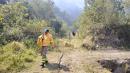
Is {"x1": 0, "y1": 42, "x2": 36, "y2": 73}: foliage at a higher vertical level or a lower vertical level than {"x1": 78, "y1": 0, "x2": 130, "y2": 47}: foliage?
lower

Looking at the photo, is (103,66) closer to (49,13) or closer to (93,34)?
(93,34)

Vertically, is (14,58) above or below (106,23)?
below

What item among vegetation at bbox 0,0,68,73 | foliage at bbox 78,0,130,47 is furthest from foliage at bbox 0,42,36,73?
foliage at bbox 78,0,130,47

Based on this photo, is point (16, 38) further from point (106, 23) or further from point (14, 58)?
point (106, 23)

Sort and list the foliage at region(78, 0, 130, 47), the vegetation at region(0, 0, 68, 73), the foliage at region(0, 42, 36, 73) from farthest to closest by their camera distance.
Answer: the foliage at region(78, 0, 130, 47) → the vegetation at region(0, 0, 68, 73) → the foliage at region(0, 42, 36, 73)

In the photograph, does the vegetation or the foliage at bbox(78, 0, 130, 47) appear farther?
the foliage at bbox(78, 0, 130, 47)

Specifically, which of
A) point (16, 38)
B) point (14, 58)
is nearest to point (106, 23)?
point (16, 38)

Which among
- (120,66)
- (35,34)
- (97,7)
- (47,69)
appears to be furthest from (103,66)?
(97,7)

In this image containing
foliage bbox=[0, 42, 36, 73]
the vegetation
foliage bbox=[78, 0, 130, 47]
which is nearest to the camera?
foliage bbox=[0, 42, 36, 73]

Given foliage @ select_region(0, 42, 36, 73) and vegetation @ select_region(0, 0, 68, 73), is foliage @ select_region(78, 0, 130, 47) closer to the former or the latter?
vegetation @ select_region(0, 0, 68, 73)

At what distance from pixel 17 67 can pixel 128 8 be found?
16781 millimetres

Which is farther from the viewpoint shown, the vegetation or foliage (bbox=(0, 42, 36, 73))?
the vegetation

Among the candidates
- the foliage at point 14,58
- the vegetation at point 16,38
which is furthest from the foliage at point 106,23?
the foliage at point 14,58

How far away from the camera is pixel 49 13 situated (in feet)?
190
